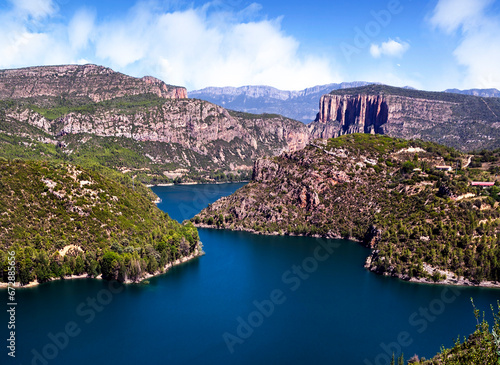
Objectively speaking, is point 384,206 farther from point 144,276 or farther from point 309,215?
point 144,276

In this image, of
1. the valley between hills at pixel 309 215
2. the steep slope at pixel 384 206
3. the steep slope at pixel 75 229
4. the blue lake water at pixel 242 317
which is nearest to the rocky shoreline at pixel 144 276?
the valley between hills at pixel 309 215

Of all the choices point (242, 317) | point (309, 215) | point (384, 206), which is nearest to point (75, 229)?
point (242, 317)

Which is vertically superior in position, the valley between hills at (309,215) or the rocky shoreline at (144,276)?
the valley between hills at (309,215)

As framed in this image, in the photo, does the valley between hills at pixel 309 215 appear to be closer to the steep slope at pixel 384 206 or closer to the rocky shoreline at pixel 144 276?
the steep slope at pixel 384 206

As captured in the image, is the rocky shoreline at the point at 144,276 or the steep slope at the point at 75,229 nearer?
the rocky shoreline at the point at 144,276

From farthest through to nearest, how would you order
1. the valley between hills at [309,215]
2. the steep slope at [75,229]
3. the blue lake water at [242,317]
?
1. the valley between hills at [309,215]
2. the steep slope at [75,229]
3. the blue lake water at [242,317]

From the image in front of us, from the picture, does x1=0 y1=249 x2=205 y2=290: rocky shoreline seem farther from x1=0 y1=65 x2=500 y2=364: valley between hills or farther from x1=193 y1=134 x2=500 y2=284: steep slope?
x1=193 y1=134 x2=500 y2=284: steep slope

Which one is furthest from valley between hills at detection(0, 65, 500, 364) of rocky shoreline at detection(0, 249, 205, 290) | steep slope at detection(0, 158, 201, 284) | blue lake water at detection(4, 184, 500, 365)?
blue lake water at detection(4, 184, 500, 365)
